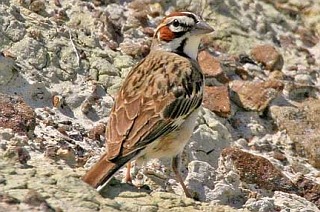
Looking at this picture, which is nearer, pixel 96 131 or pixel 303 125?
pixel 96 131

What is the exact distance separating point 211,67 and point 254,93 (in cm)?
46

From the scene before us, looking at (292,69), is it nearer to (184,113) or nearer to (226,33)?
(226,33)

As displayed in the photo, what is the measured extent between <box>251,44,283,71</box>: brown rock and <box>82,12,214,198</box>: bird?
67.7 inches

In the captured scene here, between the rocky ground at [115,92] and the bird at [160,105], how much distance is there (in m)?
0.23

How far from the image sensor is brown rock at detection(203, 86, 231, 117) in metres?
9.37

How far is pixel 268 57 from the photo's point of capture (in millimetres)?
10336

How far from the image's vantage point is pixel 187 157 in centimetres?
864

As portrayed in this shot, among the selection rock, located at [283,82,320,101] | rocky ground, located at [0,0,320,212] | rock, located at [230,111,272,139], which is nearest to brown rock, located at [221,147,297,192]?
rocky ground, located at [0,0,320,212]

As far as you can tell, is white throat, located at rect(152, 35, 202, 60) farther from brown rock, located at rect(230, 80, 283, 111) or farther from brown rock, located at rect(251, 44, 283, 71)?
brown rock, located at rect(251, 44, 283, 71)

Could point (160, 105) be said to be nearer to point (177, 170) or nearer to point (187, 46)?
point (177, 170)

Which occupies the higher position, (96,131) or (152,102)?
(152,102)

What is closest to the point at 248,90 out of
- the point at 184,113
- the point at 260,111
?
the point at 260,111

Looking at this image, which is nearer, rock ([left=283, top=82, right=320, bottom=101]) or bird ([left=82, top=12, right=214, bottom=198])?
bird ([left=82, top=12, right=214, bottom=198])

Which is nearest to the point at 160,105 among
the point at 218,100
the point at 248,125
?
the point at 218,100
